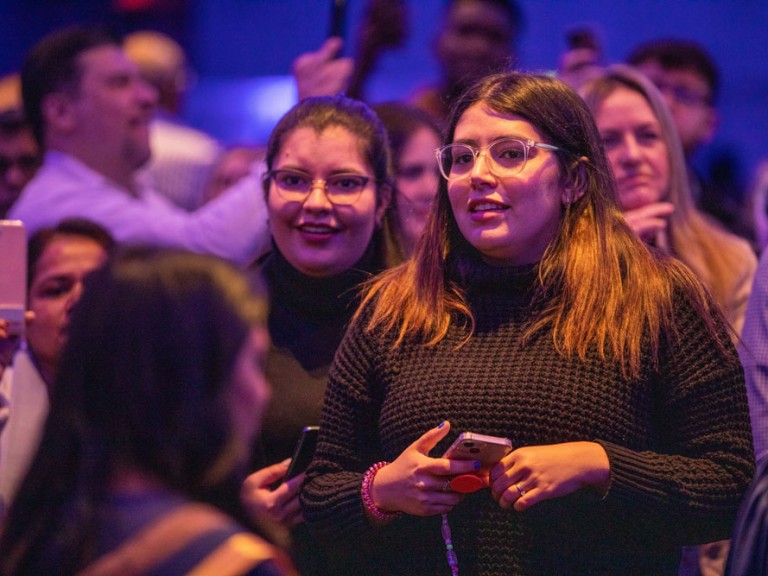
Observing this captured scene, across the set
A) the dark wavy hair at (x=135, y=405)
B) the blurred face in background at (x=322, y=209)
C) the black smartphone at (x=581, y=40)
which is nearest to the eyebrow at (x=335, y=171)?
the blurred face in background at (x=322, y=209)

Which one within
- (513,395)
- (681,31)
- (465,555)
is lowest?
(465,555)

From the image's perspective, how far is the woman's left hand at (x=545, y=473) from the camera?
6.90 ft

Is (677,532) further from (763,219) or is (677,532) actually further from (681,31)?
(681,31)

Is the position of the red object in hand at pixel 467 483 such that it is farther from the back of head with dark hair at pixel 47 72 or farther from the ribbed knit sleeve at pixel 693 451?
the back of head with dark hair at pixel 47 72

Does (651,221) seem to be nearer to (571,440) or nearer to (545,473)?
(571,440)

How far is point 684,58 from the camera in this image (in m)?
4.05

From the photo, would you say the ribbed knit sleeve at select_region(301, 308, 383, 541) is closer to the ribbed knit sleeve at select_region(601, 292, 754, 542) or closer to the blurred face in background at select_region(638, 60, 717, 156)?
the ribbed knit sleeve at select_region(601, 292, 754, 542)

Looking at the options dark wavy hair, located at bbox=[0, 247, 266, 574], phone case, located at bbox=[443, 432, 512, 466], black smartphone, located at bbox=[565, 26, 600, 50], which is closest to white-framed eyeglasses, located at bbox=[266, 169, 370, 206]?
phone case, located at bbox=[443, 432, 512, 466]

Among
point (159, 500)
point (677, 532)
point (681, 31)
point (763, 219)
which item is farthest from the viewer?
point (681, 31)

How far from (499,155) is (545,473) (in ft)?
2.31

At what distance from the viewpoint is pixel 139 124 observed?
13.9ft

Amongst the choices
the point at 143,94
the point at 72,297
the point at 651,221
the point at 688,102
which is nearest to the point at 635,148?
the point at 651,221

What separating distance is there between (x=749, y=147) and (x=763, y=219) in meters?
3.53

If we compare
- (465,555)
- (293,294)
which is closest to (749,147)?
(293,294)
